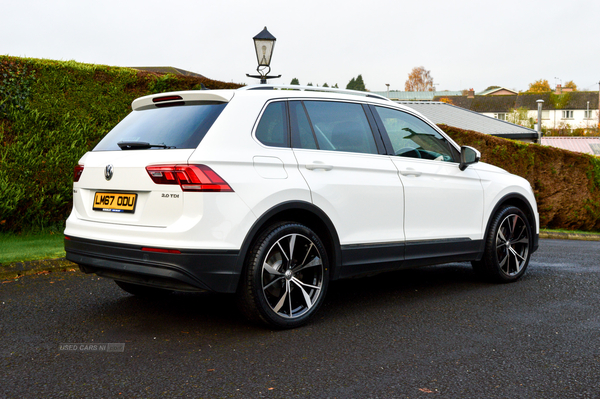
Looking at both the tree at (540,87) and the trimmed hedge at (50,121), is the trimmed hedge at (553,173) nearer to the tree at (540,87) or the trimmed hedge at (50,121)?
the trimmed hedge at (50,121)

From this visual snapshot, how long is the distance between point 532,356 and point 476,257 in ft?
7.44

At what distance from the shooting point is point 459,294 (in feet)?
19.6

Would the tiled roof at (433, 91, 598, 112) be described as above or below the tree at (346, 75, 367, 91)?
below

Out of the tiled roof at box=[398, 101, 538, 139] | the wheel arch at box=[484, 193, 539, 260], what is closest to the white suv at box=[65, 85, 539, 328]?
the wheel arch at box=[484, 193, 539, 260]

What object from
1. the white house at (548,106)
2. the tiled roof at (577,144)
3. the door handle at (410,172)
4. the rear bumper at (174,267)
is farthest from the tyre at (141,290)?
the white house at (548,106)

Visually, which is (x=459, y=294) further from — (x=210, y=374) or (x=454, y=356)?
(x=210, y=374)

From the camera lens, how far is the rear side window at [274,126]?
4.49 meters

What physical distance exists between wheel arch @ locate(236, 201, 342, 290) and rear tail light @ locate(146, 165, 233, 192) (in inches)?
15.1

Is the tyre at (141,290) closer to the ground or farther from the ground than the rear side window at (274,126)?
closer to the ground

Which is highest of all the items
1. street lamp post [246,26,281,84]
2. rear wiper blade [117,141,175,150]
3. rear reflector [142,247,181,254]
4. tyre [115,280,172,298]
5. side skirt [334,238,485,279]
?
street lamp post [246,26,281,84]

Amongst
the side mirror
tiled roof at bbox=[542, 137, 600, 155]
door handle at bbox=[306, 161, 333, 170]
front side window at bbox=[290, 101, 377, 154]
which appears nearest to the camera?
door handle at bbox=[306, 161, 333, 170]

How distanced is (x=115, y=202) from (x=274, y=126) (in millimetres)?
1332

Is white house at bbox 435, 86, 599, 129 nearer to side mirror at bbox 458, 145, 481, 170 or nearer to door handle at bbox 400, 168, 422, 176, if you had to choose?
side mirror at bbox 458, 145, 481, 170

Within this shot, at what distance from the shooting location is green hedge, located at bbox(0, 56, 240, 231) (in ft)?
29.1
